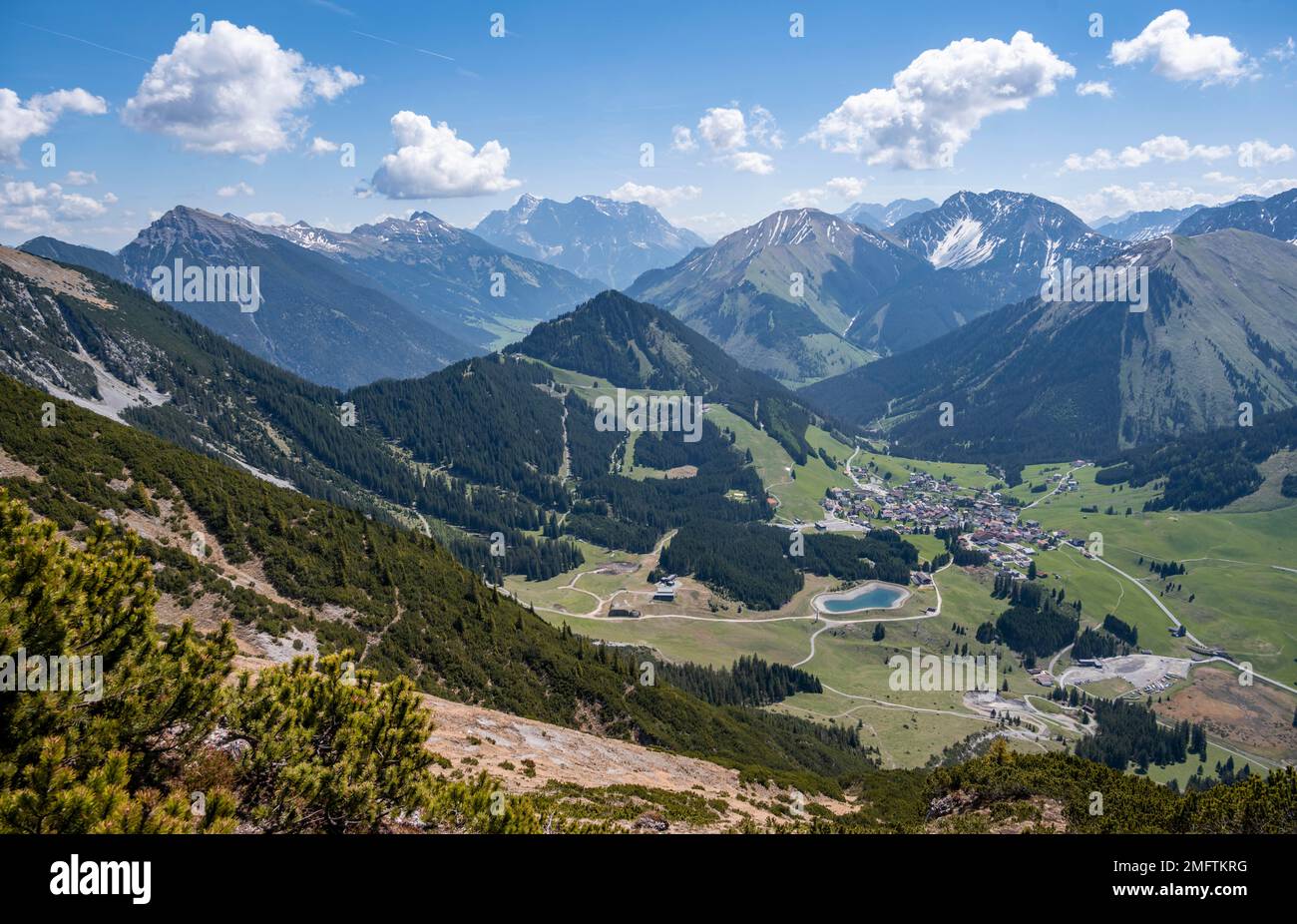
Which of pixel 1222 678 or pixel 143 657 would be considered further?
pixel 1222 678

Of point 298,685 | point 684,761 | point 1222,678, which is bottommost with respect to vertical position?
point 1222,678

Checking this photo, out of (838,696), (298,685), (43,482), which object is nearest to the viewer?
(298,685)

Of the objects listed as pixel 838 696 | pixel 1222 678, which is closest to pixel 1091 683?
pixel 1222 678
